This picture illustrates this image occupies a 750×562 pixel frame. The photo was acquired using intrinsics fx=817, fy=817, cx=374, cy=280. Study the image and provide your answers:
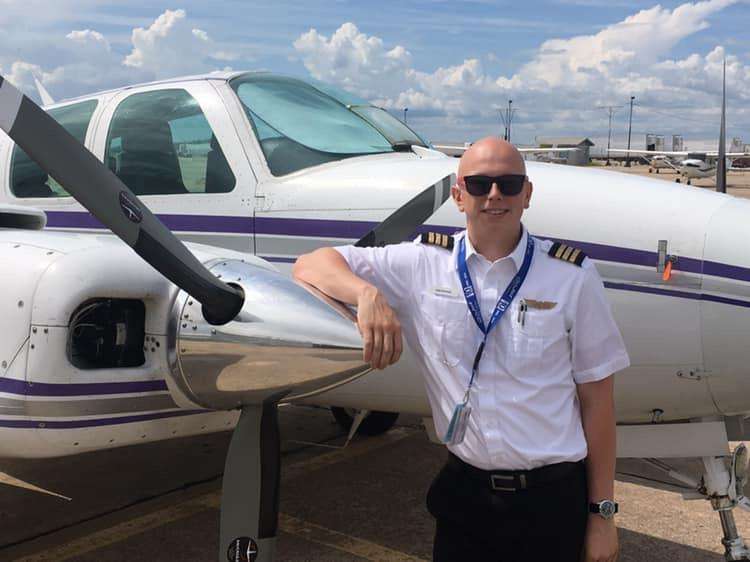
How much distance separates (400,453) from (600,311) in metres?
4.63

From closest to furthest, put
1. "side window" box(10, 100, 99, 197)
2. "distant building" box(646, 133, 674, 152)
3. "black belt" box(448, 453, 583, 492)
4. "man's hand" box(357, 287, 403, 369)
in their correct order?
1. "man's hand" box(357, 287, 403, 369)
2. "black belt" box(448, 453, 583, 492)
3. "side window" box(10, 100, 99, 197)
4. "distant building" box(646, 133, 674, 152)

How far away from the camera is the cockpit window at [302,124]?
4.82 metres

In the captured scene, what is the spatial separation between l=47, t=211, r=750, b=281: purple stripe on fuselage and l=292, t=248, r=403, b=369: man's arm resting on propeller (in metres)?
1.67

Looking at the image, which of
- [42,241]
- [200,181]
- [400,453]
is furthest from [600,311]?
[400,453]

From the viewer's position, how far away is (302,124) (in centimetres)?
497

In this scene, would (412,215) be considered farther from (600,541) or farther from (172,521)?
(172,521)

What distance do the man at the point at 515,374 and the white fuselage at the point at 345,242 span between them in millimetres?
1511

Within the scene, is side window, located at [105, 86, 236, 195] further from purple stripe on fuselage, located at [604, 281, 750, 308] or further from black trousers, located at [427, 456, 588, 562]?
black trousers, located at [427, 456, 588, 562]

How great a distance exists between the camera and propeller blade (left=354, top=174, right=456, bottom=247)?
3918 millimetres

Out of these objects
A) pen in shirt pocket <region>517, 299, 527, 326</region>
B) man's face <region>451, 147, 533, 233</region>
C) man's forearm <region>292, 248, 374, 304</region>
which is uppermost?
man's face <region>451, 147, 533, 233</region>

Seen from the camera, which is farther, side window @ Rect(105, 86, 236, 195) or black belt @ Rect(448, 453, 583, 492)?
side window @ Rect(105, 86, 236, 195)

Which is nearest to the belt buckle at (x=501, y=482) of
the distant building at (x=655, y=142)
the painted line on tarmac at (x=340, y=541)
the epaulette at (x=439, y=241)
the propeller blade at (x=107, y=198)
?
the epaulette at (x=439, y=241)

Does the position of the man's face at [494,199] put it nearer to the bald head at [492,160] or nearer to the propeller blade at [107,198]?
the bald head at [492,160]

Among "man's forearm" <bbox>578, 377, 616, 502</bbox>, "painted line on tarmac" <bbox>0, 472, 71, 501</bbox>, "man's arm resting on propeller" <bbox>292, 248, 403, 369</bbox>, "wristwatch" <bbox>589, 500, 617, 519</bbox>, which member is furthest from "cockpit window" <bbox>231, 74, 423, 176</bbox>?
"painted line on tarmac" <bbox>0, 472, 71, 501</bbox>
